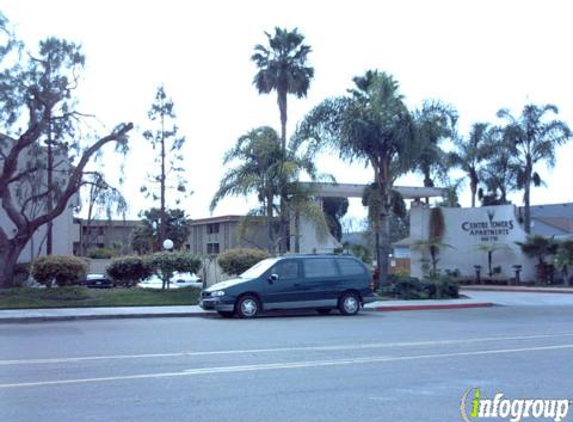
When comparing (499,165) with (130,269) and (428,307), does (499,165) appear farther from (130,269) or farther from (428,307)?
(130,269)

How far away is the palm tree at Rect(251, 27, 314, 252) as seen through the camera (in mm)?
39375

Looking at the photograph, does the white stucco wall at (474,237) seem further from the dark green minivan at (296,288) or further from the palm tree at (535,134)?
the dark green minivan at (296,288)

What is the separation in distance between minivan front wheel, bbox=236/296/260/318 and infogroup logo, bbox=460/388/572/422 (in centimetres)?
1266

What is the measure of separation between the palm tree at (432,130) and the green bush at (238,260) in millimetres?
7990

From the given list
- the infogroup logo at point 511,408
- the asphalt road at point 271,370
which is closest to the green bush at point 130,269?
the asphalt road at point 271,370

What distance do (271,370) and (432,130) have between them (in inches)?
862

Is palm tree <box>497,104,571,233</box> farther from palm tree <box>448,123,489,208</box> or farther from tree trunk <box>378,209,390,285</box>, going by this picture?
tree trunk <box>378,209,390,285</box>

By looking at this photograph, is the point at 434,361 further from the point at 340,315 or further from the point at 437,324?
the point at 340,315

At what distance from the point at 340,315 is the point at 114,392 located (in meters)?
14.2

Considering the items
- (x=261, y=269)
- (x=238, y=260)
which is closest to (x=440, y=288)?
(x=238, y=260)

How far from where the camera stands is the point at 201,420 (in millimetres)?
8094

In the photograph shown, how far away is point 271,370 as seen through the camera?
1145 cm

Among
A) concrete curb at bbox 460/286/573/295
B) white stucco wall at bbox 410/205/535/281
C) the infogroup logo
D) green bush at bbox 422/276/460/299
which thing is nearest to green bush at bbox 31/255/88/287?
green bush at bbox 422/276/460/299

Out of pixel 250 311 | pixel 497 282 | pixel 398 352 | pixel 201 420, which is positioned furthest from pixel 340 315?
pixel 497 282
